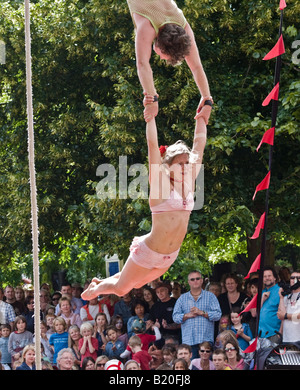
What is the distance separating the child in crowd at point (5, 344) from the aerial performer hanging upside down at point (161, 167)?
381cm

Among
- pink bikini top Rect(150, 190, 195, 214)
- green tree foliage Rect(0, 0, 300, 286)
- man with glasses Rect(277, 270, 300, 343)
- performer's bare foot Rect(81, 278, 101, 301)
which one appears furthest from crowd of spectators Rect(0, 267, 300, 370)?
pink bikini top Rect(150, 190, 195, 214)

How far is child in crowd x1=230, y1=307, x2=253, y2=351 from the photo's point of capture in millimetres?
6816

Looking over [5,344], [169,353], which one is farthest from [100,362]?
[5,344]

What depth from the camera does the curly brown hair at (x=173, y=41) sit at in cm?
406

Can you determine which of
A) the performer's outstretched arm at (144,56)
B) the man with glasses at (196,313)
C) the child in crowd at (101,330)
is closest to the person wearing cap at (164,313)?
the man with glasses at (196,313)

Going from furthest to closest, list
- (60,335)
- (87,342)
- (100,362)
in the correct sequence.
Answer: (60,335)
(87,342)
(100,362)

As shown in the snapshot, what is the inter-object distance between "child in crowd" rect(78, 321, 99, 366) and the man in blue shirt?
158 centimetres

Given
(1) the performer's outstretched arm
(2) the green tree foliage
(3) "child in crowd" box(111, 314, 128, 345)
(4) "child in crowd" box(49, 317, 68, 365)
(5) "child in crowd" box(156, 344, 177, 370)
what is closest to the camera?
(1) the performer's outstretched arm

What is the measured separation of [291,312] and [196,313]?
813 mm

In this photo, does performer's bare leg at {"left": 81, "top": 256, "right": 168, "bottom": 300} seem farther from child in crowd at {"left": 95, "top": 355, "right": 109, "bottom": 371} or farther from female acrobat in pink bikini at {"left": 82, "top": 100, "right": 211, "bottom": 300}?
child in crowd at {"left": 95, "top": 355, "right": 109, "bottom": 371}

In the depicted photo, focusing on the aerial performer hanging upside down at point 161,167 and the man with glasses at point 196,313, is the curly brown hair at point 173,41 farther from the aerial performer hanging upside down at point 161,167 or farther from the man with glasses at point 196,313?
the man with glasses at point 196,313

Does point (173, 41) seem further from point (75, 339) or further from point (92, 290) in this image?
point (75, 339)

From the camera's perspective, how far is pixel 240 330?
6848 mm

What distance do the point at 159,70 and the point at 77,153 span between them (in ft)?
4.82
